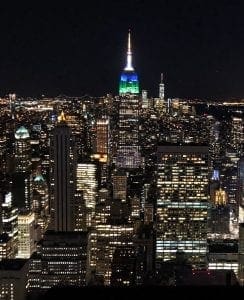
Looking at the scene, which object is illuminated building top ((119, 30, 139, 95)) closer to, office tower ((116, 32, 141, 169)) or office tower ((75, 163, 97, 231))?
office tower ((116, 32, 141, 169))

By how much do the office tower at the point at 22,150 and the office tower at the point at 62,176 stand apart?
65 centimetres

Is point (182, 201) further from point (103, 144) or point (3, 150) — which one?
point (103, 144)

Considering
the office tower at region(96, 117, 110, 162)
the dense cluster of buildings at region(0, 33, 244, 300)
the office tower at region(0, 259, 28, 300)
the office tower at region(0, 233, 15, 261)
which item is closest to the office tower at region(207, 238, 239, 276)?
the dense cluster of buildings at region(0, 33, 244, 300)

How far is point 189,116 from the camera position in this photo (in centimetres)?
1491

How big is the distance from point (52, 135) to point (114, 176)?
1.79 metres

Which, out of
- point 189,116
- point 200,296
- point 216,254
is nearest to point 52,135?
point 189,116

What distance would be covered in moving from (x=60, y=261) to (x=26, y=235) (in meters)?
1.94

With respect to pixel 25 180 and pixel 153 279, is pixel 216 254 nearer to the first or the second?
pixel 153 279

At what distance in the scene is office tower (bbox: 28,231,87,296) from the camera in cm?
955

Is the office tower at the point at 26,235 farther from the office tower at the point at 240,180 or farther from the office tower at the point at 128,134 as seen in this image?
the office tower at the point at 240,180

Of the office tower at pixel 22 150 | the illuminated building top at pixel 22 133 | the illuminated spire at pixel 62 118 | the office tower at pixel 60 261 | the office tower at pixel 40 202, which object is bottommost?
the office tower at pixel 60 261

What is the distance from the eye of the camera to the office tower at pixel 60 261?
955 centimetres

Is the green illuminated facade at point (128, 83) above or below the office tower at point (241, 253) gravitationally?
above

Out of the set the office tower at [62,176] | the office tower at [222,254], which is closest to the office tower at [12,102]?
the office tower at [62,176]
